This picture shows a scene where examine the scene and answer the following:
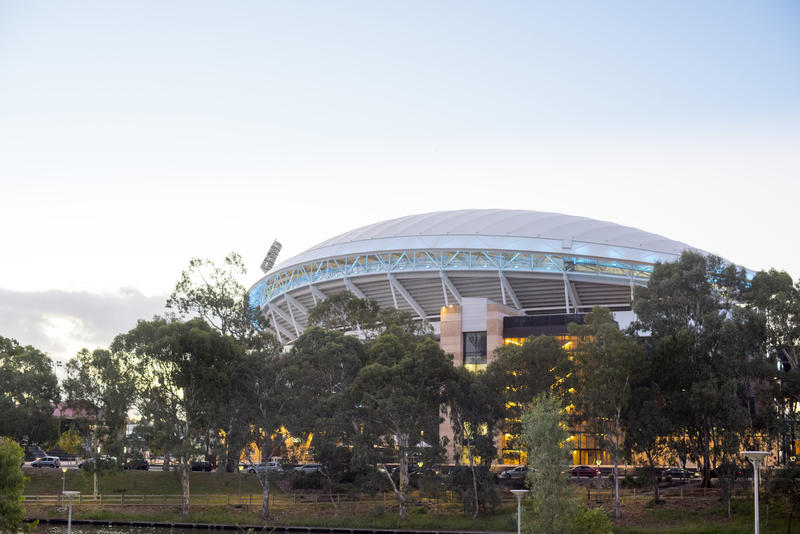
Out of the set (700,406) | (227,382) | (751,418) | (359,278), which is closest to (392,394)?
(227,382)

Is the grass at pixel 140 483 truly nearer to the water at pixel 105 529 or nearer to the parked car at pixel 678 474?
the water at pixel 105 529

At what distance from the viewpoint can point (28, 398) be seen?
6512 cm

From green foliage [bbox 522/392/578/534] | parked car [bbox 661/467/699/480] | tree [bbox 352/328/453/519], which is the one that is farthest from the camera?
parked car [bbox 661/467/699/480]

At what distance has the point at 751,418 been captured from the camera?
50.7m

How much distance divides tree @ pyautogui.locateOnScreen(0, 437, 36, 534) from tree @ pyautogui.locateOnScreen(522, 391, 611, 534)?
64.4 ft

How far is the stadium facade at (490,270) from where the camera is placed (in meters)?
70.6

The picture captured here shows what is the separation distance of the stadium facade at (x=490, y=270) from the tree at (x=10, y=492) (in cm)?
4261

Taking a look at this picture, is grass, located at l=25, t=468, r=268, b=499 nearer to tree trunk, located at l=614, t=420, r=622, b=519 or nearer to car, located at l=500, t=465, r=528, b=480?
car, located at l=500, t=465, r=528, b=480

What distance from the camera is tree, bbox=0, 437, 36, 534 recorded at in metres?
30.5

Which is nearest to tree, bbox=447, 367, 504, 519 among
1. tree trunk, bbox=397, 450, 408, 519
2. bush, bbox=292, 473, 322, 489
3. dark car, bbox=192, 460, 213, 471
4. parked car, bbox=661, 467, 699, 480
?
tree trunk, bbox=397, 450, 408, 519

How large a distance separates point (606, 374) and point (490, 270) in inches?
1141

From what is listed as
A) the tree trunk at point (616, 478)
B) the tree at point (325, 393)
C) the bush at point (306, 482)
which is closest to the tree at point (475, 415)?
the tree at point (325, 393)

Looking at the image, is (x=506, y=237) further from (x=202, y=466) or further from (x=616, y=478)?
(x=202, y=466)

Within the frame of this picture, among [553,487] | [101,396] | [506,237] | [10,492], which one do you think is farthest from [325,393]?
[506,237]
